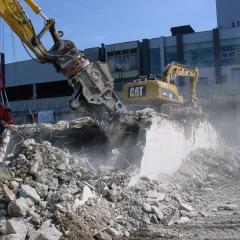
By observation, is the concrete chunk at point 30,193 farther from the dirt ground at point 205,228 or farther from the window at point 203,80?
the window at point 203,80

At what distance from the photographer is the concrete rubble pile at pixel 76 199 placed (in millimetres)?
7109

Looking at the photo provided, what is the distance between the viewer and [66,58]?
10727 millimetres

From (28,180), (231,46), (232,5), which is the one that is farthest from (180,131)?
(232,5)

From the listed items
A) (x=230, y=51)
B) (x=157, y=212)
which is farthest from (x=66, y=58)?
(x=230, y=51)

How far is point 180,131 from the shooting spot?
14.1 metres

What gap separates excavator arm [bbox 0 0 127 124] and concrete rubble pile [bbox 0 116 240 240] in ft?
4.65

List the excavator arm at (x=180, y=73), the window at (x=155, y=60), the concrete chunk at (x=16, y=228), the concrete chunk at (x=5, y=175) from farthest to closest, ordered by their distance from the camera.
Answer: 1. the window at (x=155, y=60)
2. the excavator arm at (x=180, y=73)
3. the concrete chunk at (x=5, y=175)
4. the concrete chunk at (x=16, y=228)

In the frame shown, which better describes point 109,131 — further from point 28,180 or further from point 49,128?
point 28,180

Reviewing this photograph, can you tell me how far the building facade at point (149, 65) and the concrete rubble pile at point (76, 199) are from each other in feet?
87.7

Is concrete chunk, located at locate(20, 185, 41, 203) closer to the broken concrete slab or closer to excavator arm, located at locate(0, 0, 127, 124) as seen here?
the broken concrete slab

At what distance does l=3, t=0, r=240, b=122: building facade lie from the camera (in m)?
42.2

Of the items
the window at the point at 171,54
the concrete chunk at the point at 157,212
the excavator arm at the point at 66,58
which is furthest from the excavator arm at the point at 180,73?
the window at the point at 171,54

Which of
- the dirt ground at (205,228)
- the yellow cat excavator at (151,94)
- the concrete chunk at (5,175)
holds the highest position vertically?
the yellow cat excavator at (151,94)

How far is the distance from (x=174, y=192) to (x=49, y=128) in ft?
12.8
